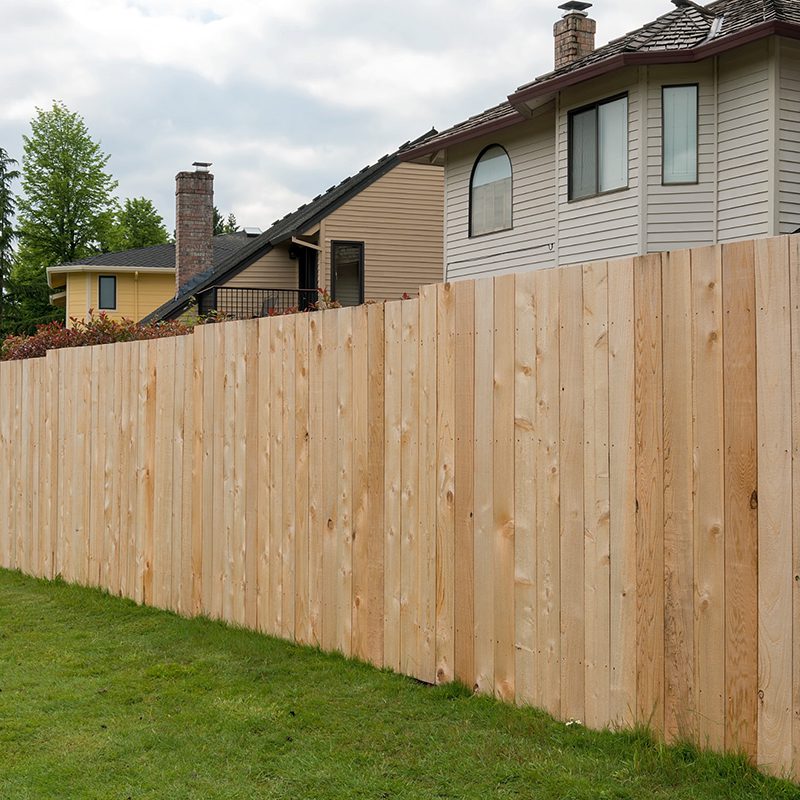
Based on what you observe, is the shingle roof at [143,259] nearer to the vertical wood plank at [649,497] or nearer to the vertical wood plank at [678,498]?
the vertical wood plank at [649,497]

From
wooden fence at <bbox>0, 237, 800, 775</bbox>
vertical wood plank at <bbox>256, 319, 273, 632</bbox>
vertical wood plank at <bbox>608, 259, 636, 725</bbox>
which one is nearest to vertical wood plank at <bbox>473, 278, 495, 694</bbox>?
wooden fence at <bbox>0, 237, 800, 775</bbox>

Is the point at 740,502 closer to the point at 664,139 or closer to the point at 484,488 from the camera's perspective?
the point at 484,488

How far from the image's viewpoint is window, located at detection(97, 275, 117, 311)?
1620 inches

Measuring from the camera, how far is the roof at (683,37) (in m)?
13.7

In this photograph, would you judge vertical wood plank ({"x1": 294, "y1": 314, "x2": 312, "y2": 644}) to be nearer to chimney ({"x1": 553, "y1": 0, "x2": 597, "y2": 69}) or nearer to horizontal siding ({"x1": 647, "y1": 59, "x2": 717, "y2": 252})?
horizontal siding ({"x1": 647, "y1": 59, "x2": 717, "y2": 252})

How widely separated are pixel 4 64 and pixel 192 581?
25.3 meters

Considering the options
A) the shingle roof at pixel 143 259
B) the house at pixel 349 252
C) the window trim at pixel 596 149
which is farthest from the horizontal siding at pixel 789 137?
the shingle roof at pixel 143 259

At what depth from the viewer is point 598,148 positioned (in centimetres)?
1619

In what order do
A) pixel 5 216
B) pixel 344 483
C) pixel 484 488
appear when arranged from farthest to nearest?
1. pixel 5 216
2. pixel 344 483
3. pixel 484 488

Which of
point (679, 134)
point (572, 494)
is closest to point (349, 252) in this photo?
point (679, 134)

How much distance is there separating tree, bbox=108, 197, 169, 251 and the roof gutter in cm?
4887

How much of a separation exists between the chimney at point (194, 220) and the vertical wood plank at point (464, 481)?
26016mm

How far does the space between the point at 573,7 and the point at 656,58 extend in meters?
5.37

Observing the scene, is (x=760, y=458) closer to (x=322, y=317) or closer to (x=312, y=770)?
(x=312, y=770)
